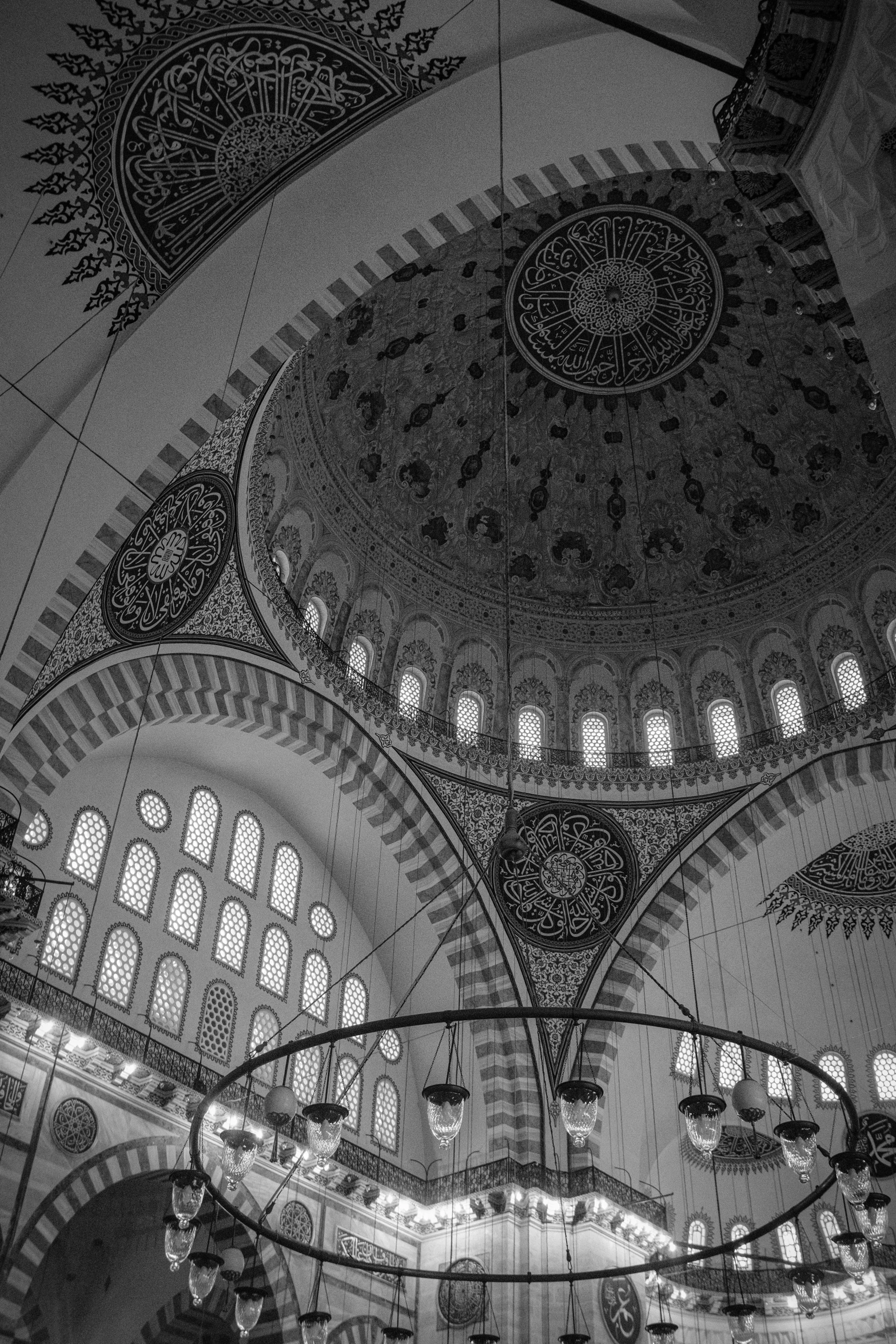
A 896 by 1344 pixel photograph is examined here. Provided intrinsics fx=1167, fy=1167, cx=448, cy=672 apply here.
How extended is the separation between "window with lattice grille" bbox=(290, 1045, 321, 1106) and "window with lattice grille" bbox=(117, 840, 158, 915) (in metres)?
2.25

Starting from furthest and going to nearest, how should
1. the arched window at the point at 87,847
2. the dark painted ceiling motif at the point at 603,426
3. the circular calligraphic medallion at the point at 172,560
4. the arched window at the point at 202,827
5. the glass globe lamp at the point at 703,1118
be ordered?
the dark painted ceiling motif at the point at 603,426 < the arched window at the point at 202,827 < the arched window at the point at 87,847 < the circular calligraphic medallion at the point at 172,560 < the glass globe lamp at the point at 703,1118

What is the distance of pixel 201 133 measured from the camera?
687 centimetres

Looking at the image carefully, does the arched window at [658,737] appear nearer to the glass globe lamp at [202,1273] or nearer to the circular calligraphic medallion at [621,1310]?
the circular calligraphic medallion at [621,1310]

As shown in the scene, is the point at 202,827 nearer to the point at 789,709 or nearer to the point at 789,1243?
the point at 789,709

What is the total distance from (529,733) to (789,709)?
285cm

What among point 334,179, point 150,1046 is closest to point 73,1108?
point 150,1046

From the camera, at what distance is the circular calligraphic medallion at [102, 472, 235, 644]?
923 centimetres

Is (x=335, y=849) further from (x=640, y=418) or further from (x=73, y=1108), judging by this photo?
(x=640, y=418)

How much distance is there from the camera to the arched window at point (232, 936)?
1125 cm

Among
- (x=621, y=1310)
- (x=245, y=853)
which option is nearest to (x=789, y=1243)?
(x=621, y=1310)

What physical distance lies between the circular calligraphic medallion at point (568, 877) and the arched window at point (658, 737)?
0.94 meters

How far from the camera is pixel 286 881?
12.4 metres

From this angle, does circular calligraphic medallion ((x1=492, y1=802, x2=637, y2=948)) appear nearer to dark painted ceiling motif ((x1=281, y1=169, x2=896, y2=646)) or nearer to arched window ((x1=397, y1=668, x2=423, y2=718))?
arched window ((x1=397, y1=668, x2=423, y2=718))

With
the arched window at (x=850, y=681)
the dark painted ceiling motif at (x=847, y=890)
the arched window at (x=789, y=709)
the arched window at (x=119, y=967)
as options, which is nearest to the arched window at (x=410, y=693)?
the arched window at (x=119, y=967)
